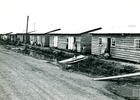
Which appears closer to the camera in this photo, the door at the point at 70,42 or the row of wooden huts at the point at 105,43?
the row of wooden huts at the point at 105,43

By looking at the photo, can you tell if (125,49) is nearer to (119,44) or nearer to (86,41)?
→ (119,44)

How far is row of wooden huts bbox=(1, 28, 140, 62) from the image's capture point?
19266mm

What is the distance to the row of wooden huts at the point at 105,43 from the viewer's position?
1927 centimetres

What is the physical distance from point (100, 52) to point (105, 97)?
1521 cm

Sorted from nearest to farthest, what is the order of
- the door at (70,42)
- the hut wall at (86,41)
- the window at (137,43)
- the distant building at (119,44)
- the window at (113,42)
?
the window at (137,43) < the distant building at (119,44) < the window at (113,42) < the hut wall at (86,41) < the door at (70,42)

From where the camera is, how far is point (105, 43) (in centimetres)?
2338

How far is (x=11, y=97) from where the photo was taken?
8.49 meters

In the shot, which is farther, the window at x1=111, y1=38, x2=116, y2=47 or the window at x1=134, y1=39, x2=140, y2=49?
the window at x1=111, y1=38, x2=116, y2=47

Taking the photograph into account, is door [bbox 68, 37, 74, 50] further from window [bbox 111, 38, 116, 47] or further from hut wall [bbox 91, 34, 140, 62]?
window [bbox 111, 38, 116, 47]

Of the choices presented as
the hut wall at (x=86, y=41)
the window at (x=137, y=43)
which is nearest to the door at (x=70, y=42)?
the hut wall at (x=86, y=41)

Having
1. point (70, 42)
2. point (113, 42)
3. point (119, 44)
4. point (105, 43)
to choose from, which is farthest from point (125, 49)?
point (70, 42)

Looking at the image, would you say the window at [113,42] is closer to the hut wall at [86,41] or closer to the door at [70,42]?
the hut wall at [86,41]

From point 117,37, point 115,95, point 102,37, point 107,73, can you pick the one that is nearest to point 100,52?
point 102,37

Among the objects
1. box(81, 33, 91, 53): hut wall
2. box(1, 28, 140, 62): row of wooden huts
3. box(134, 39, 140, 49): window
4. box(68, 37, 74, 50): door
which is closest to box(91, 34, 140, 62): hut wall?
box(1, 28, 140, 62): row of wooden huts
